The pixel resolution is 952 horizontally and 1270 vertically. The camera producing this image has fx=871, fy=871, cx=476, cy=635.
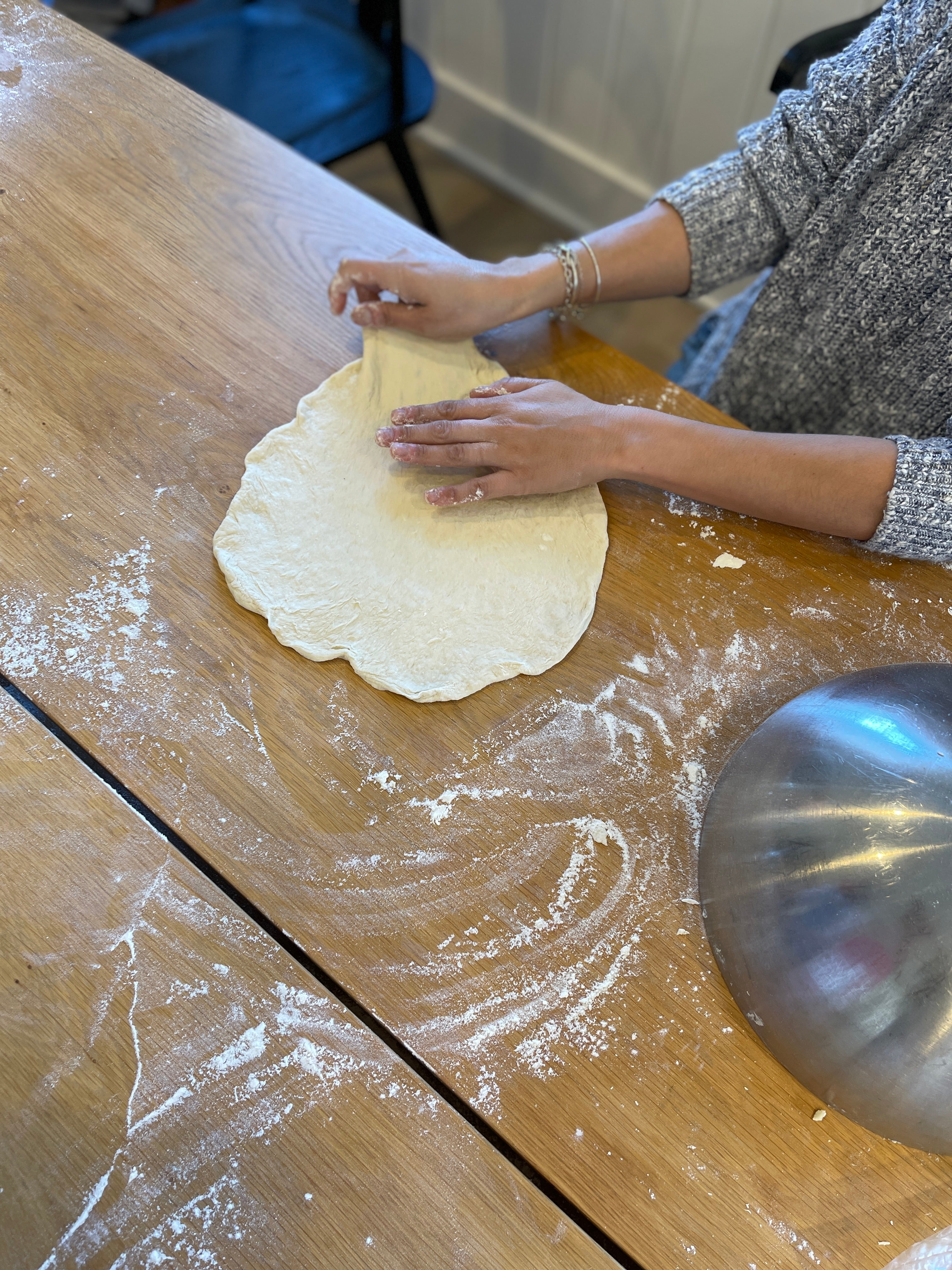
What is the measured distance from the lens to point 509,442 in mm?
941

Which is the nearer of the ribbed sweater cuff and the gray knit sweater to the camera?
the gray knit sweater

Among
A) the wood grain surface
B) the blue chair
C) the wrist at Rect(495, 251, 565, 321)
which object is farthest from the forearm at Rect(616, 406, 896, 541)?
the blue chair

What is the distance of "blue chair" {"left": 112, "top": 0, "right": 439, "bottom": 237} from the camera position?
173 cm

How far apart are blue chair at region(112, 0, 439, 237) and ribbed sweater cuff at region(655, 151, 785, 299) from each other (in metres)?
0.89

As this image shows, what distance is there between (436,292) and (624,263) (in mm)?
260

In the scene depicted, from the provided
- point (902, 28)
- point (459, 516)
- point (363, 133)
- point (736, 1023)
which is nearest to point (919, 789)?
point (736, 1023)

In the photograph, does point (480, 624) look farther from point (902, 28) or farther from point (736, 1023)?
point (902, 28)

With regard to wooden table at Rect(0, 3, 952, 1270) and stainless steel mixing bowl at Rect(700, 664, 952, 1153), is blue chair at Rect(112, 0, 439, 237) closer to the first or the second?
wooden table at Rect(0, 3, 952, 1270)

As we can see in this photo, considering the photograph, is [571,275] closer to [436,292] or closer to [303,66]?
[436,292]

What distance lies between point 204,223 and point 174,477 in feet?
1.32

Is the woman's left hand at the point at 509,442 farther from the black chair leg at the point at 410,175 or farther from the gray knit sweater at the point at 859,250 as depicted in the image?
the black chair leg at the point at 410,175

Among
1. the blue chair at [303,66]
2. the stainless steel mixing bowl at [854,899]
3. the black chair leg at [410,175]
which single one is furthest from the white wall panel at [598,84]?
the stainless steel mixing bowl at [854,899]

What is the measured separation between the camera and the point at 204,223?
1.12 metres

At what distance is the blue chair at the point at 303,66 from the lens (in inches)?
68.3
